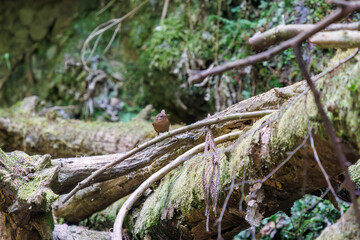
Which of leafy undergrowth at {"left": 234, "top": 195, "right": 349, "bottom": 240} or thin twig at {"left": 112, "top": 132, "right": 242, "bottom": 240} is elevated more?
thin twig at {"left": 112, "top": 132, "right": 242, "bottom": 240}

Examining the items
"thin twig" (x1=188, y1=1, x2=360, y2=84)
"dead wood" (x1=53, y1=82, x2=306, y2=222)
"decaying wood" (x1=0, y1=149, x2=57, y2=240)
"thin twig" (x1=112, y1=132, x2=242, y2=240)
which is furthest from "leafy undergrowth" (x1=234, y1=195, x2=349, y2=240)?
"thin twig" (x1=188, y1=1, x2=360, y2=84)

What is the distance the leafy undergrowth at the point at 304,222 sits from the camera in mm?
3201

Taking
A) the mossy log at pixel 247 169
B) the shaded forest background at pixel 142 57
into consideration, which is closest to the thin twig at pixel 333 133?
the mossy log at pixel 247 169

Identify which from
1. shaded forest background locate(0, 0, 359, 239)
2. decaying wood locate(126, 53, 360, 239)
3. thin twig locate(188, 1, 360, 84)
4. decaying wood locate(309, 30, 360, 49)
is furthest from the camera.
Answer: shaded forest background locate(0, 0, 359, 239)

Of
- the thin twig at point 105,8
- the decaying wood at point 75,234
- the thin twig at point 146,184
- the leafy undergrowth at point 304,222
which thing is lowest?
the leafy undergrowth at point 304,222

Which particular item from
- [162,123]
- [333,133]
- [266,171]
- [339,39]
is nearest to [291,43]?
[339,39]

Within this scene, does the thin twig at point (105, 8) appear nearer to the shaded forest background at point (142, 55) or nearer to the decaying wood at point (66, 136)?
the shaded forest background at point (142, 55)

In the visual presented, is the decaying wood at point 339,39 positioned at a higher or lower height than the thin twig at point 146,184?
higher

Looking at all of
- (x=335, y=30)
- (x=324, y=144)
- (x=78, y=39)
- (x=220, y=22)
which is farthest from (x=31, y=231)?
(x=78, y=39)

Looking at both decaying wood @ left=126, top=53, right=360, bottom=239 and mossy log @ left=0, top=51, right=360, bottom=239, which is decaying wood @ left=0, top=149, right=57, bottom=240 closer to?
mossy log @ left=0, top=51, right=360, bottom=239

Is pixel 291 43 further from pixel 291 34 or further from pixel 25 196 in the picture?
pixel 25 196

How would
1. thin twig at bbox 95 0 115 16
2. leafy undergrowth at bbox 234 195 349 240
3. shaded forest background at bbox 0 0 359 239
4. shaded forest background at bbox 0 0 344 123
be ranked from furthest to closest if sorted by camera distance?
thin twig at bbox 95 0 115 16 < shaded forest background at bbox 0 0 344 123 < shaded forest background at bbox 0 0 359 239 < leafy undergrowth at bbox 234 195 349 240

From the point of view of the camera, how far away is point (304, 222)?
10.8 ft

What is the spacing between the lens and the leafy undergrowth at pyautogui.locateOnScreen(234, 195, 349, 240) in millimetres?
3201
